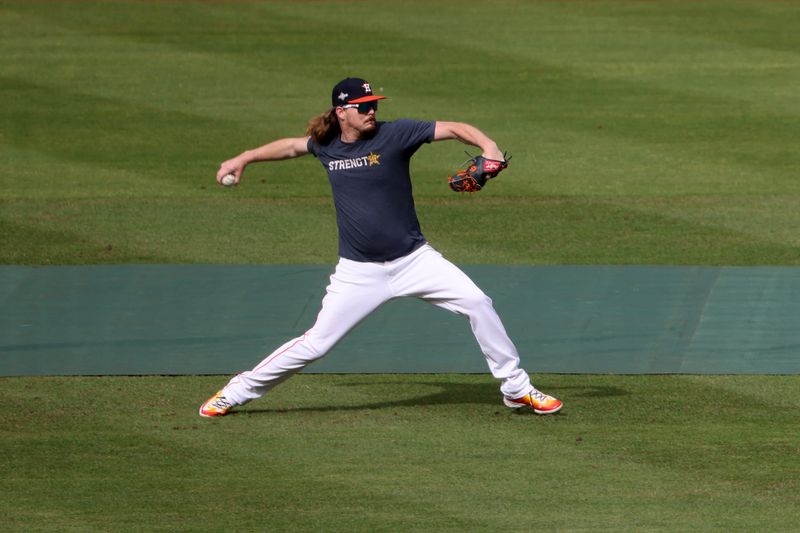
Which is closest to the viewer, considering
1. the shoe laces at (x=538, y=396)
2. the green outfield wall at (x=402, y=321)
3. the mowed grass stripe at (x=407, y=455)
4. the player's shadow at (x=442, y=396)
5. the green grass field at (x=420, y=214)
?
the mowed grass stripe at (x=407, y=455)

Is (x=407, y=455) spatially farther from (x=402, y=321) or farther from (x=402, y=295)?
(x=402, y=321)

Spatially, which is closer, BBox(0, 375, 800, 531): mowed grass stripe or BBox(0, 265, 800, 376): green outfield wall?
BBox(0, 375, 800, 531): mowed grass stripe

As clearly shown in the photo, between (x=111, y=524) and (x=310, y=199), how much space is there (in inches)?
348

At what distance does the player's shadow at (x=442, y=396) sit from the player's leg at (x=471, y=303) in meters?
0.43

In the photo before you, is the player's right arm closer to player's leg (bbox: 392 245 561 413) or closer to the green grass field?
player's leg (bbox: 392 245 561 413)

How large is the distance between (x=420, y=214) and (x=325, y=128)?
6.11m

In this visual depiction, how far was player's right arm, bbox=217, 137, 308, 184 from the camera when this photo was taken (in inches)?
384

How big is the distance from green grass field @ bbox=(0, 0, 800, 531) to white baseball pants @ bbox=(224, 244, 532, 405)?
1.14 feet

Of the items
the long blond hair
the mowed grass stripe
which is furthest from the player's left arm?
the mowed grass stripe

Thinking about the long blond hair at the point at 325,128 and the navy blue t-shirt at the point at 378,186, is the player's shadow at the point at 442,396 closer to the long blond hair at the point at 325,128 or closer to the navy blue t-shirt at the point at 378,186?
the navy blue t-shirt at the point at 378,186

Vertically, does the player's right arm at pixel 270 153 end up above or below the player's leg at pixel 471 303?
above

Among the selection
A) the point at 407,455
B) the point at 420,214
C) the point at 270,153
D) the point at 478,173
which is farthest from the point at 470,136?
the point at 420,214

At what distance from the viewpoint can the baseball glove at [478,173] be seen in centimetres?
905

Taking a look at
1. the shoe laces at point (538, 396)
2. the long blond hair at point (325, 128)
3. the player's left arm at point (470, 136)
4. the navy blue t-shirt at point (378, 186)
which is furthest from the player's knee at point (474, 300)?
the long blond hair at point (325, 128)
